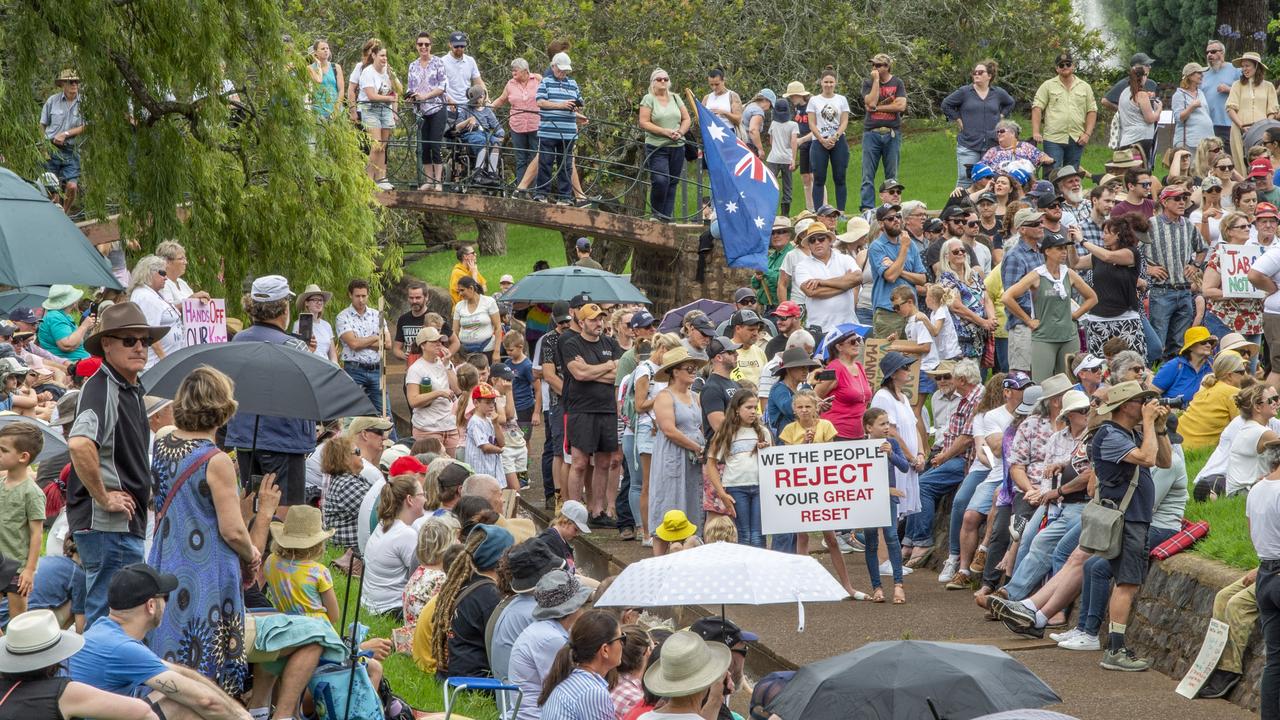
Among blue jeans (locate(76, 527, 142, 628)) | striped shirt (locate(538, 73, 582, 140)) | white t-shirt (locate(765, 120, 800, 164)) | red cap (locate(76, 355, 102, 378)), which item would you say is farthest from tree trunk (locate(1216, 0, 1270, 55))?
blue jeans (locate(76, 527, 142, 628))

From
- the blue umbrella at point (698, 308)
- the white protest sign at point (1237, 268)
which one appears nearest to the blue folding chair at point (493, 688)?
the blue umbrella at point (698, 308)

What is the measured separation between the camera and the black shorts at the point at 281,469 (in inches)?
415

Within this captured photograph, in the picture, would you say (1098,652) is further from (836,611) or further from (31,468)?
(31,468)

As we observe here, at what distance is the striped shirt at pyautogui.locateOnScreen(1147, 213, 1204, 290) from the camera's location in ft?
52.2

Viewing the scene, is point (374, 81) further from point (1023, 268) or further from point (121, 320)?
point (121, 320)

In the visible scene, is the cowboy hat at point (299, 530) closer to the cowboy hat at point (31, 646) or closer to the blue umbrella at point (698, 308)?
the cowboy hat at point (31, 646)

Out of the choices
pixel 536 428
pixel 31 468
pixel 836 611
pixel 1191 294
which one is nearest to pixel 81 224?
pixel 536 428

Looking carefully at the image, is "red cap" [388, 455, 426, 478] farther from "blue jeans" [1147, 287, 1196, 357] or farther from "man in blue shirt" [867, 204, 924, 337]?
"blue jeans" [1147, 287, 1196, 357]

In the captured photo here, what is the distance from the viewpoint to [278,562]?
9000mm

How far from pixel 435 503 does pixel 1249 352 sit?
24.5ft

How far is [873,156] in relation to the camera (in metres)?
22.6

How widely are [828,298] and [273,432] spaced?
24.2ft

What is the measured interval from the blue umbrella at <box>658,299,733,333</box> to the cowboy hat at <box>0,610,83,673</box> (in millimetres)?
11160

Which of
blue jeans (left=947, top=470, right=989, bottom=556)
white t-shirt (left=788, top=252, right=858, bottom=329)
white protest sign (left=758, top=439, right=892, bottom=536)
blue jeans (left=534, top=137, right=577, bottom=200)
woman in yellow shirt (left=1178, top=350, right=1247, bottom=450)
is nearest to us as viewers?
white protest sign (left=758, top=439, right=892, bottom=536)
